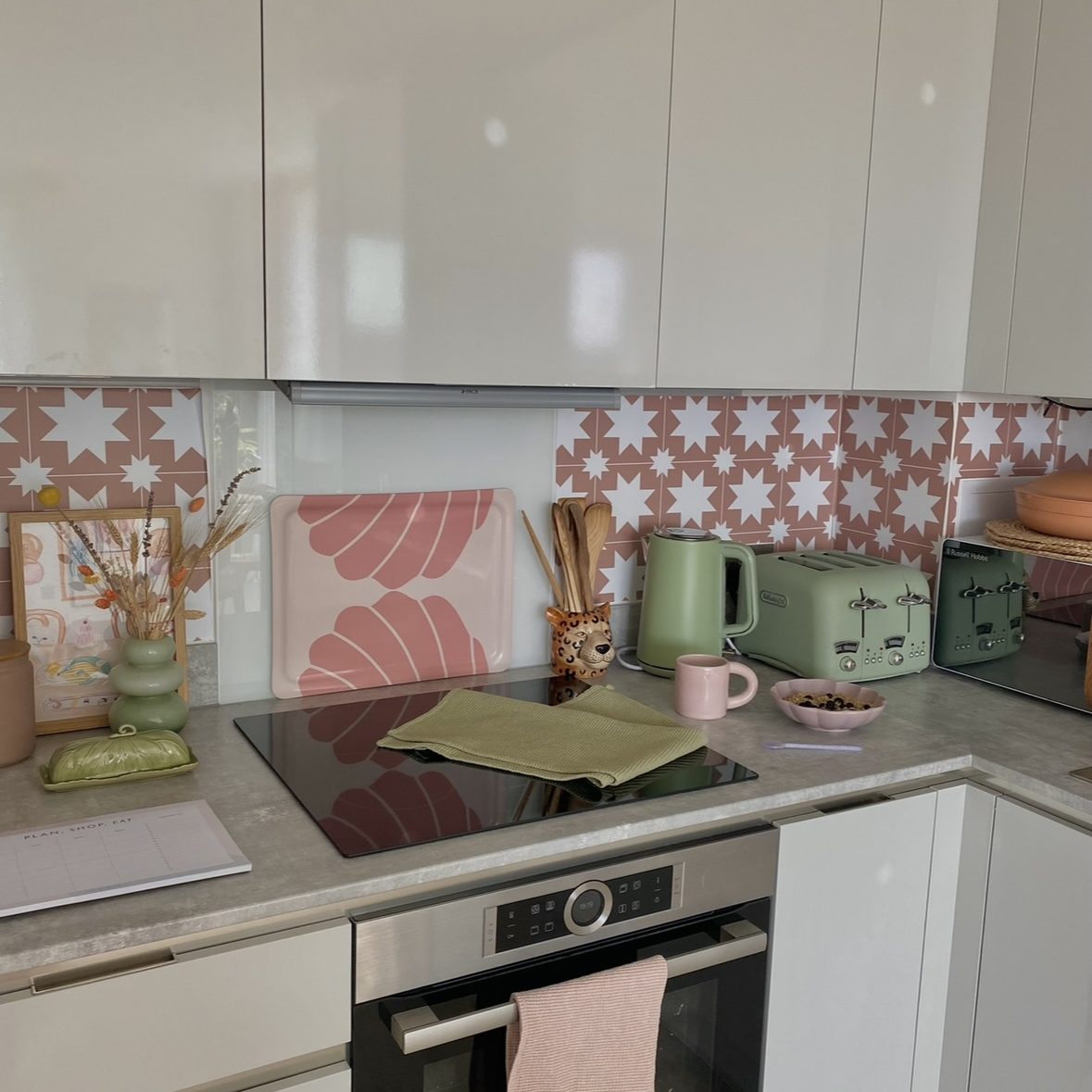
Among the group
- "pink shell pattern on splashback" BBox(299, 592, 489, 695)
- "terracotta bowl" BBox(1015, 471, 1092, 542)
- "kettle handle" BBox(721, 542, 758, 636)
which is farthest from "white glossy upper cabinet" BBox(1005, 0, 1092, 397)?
"pink shell pattern on splashback" BBox(299, 592, 489, 695)

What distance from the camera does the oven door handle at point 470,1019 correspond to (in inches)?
51.7

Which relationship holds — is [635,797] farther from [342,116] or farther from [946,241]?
[946,241]

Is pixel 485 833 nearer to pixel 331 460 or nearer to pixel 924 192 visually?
pixel 331 460

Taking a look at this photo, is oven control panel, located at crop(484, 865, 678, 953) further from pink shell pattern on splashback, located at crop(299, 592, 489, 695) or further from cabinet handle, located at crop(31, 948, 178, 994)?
pink shell pattern on splashback, located at crop(299, 592, 489, 695)

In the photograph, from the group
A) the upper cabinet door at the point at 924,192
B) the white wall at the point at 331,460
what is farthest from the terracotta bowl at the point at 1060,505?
the white wall at the point at 331,460

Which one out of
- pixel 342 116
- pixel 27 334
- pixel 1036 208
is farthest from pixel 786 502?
pixel 27 334

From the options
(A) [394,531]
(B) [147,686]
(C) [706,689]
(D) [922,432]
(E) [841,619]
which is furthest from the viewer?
(D) [922,432]

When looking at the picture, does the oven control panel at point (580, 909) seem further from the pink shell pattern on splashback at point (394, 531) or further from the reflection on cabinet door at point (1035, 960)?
the pink shell pattern on splashback at point (394, 531)

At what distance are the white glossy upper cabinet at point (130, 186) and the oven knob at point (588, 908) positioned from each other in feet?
2.64

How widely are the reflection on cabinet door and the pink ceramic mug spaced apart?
17.5 inches

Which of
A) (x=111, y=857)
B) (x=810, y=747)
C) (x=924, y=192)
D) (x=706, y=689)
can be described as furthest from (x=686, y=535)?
(x=111, y=857)

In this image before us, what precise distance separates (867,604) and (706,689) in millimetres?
425

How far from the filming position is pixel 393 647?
2006 millimetres

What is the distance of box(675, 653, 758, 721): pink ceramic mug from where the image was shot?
74.0 inches
